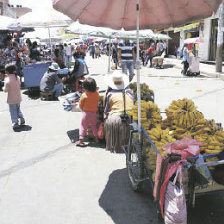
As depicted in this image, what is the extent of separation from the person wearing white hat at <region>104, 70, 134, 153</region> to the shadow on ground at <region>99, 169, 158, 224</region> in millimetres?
928

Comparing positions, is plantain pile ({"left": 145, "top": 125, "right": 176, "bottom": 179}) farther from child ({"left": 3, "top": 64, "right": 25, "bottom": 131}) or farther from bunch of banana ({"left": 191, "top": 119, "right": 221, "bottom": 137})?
child ({"left": 3, "top": 64, "right": 25, "bottom": 131})

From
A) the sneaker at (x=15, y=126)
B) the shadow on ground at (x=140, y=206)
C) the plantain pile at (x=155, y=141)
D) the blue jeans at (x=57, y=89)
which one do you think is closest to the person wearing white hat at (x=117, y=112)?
the shadow on ground at (x=140, y=206)

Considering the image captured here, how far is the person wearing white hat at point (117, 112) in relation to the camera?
A: 4.75 m

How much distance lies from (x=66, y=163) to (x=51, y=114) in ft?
11.0

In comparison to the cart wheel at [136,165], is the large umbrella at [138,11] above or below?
above

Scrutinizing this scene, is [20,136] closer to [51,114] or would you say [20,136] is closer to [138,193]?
[51,114]

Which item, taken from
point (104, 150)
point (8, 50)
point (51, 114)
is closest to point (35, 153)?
point (104, 150)

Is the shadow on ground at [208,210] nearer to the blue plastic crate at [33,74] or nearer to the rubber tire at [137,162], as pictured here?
the rubber tire at [137,162]

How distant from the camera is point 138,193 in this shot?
3.73m

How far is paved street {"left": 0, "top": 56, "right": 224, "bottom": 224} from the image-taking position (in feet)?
10.7

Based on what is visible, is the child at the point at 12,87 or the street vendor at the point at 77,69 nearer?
the child at the point at 12,87

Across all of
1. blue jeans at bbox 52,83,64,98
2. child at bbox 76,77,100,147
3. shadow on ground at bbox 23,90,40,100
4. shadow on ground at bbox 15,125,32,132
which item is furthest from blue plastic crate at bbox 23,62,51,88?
child at bbox 76,77,100,147

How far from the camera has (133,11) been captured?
417 cm

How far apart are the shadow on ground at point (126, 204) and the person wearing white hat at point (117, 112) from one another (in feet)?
3.05
